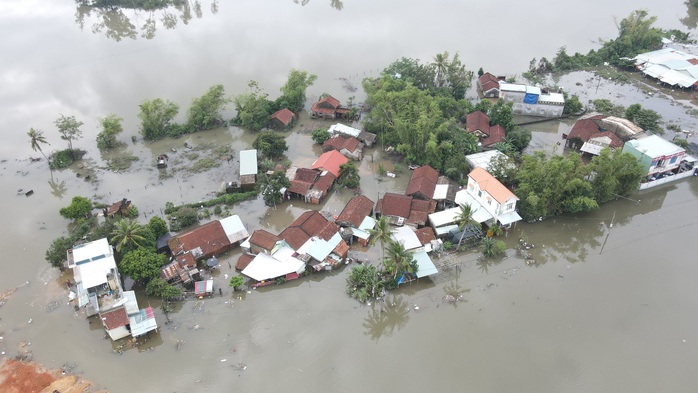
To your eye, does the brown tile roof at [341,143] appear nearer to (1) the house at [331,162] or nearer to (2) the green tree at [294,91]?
(1) the house at [331,162]

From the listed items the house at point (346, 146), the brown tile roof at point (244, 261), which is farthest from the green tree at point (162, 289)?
the house at point (346, 146)

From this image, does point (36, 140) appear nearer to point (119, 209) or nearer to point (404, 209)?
point (119, 209)

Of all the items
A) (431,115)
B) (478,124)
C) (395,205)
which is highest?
(431,115)

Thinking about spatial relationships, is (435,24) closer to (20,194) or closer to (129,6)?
(129,6)

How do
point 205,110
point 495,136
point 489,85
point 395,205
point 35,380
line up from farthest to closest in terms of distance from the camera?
point 489,85, point 205,110, point 495,136, point 395,205, point 35,380

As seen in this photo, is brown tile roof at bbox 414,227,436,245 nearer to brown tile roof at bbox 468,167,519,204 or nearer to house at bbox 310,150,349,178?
brown tile roof at bbox 468,167,519,204

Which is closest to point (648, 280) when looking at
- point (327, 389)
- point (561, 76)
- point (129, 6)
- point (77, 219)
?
point (327, 389)

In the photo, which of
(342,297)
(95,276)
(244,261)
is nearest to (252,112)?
(244,261)
